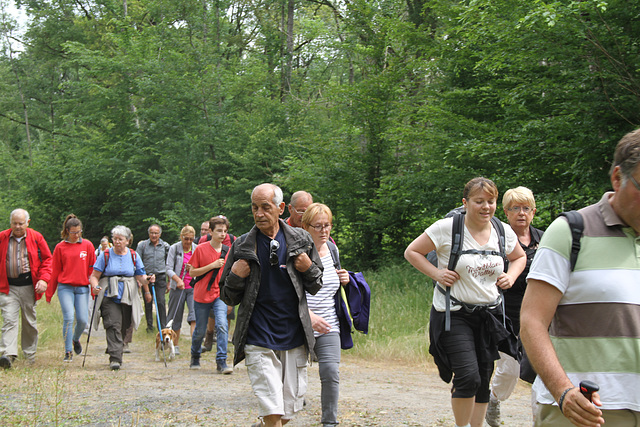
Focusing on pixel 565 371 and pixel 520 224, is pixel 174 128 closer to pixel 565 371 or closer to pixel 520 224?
pixel 520 224

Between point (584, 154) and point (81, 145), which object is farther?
point (81, 145)

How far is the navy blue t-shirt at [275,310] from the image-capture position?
445cm

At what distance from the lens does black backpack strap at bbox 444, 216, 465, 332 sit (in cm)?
467

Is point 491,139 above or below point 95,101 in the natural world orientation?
below

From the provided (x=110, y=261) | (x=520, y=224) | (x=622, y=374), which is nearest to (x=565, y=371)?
(x=622, y=374)

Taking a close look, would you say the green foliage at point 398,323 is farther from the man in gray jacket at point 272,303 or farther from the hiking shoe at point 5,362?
the man in gray jacket at point 272,303

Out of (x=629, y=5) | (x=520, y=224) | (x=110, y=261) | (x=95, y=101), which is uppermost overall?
(x=95, y=101)

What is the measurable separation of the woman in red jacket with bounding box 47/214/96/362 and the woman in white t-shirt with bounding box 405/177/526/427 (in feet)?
22.2

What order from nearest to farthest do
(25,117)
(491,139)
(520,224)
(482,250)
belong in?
(482,250) → (520,224) → (491,139) → (25,117)

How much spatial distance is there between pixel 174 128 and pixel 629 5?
19573mm

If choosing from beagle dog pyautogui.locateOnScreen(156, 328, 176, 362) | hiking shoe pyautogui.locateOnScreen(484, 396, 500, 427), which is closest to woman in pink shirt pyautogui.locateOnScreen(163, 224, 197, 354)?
beagle dog pyautogui.locateOnScreen(156, 328, 176, 362)

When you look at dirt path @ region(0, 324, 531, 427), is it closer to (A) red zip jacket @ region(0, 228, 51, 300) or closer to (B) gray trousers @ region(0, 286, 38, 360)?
(B) gray trousers @ region(0, 286, 38, 360)

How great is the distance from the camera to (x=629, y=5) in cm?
948

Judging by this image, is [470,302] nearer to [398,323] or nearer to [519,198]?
[519,198]
